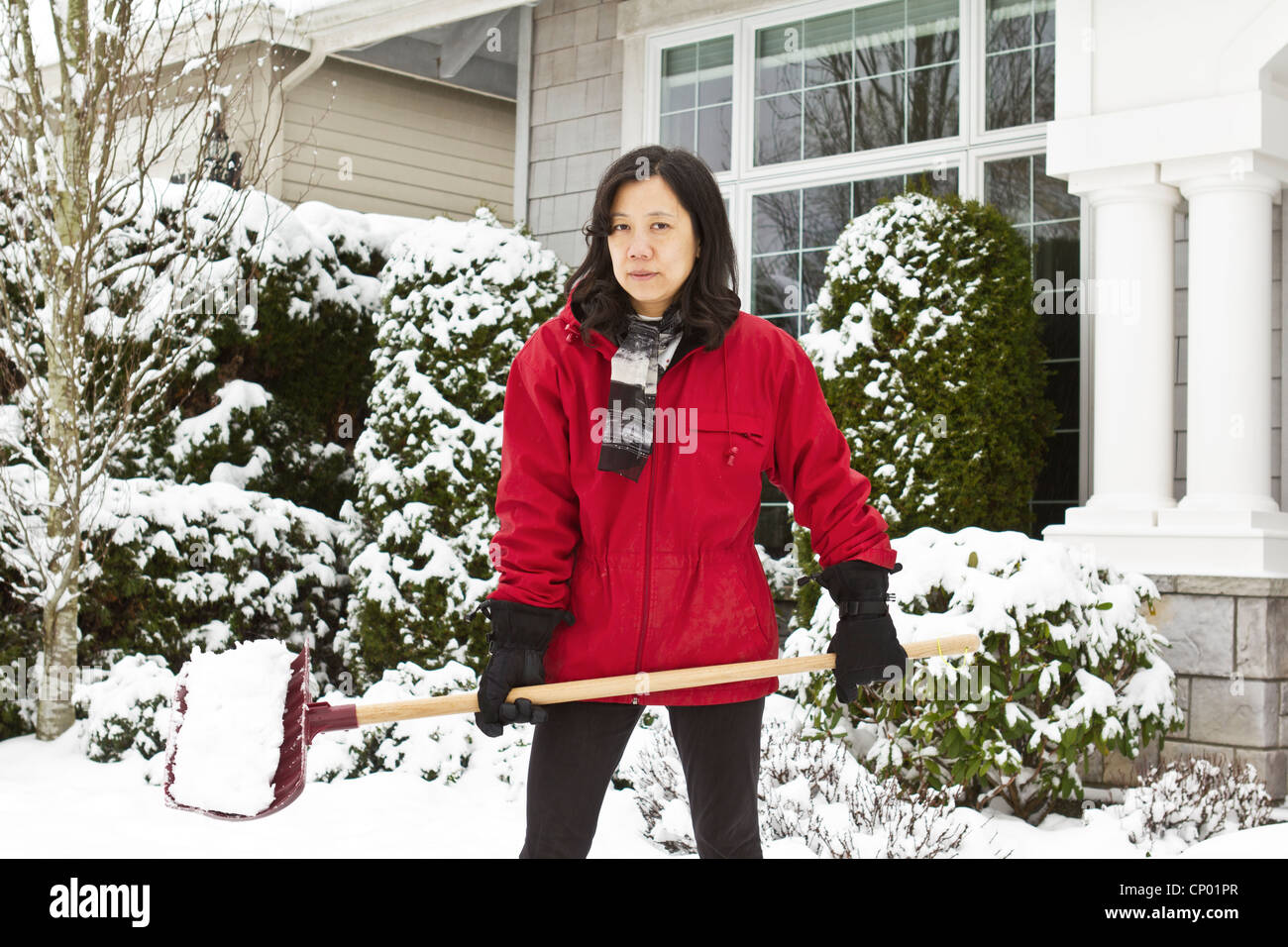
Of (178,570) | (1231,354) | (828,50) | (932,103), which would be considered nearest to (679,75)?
(828,50)

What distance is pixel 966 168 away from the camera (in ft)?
20.2

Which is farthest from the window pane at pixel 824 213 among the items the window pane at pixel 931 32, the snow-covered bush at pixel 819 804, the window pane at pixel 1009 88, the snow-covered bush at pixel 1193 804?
the snow-covered bush at pixel 1193 804

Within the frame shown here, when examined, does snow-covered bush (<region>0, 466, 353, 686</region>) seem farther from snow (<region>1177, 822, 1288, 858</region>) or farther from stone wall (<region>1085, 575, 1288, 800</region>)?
snow (<region>1177, 822, 1288, 858</region>)

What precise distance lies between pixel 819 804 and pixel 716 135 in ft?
14.2

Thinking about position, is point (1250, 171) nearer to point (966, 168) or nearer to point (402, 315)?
point (966, 168)

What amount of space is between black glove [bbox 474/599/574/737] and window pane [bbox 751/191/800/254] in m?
4.83

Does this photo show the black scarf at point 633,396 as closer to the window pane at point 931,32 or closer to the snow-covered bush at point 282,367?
the snow-covered bush at point 282,367

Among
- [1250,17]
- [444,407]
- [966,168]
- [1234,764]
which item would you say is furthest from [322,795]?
[1250,17]

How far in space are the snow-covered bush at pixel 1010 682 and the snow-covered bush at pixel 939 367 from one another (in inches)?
29.8

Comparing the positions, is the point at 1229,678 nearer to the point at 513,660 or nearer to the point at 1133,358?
the point at 1133,358

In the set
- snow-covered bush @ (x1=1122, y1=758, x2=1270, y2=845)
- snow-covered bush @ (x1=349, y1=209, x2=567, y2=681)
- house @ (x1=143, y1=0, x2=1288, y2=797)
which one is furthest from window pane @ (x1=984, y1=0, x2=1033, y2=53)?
snow-covered bush @ (x1=1122, y1=758, x2=1270, y2=845)

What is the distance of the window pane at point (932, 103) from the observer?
247 inches

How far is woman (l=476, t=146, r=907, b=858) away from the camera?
232 centimetres

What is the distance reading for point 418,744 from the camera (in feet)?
16.3
